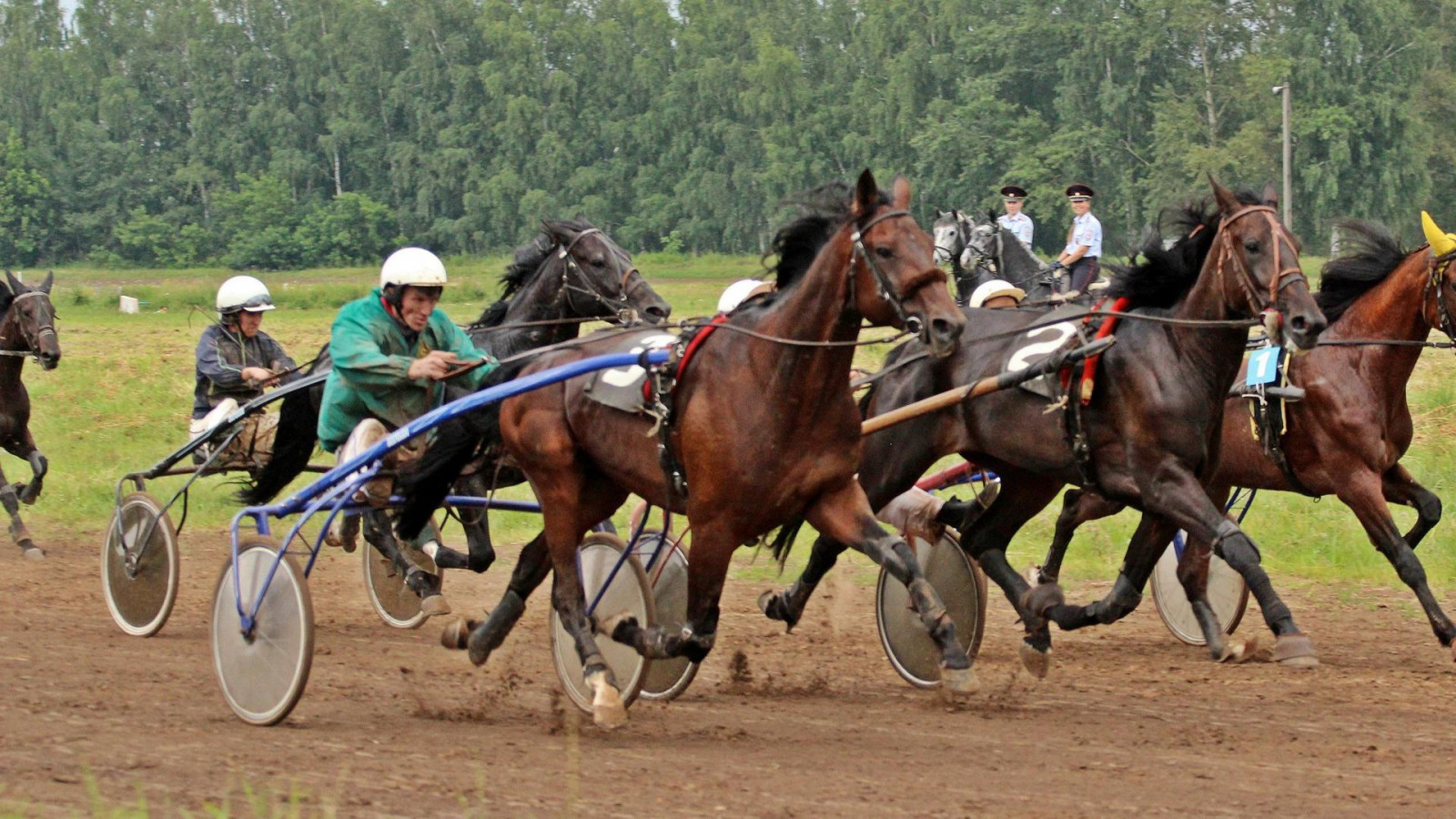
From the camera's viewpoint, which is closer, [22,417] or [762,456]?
[762,456]

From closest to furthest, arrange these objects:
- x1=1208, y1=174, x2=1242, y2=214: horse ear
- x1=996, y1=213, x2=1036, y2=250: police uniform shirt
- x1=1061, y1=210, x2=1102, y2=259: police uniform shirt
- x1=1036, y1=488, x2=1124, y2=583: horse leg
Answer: x1=1208, y1=174, x2=1242, y2=214: horse ear < x1=1036, y1=488, x2=1124, y2=583: horse leg < x1=1061, y1=210, x2=1102, y2=259: police uniform shirt < x1=996, y1=213, x2=1036, y2=250: police uniform shirt

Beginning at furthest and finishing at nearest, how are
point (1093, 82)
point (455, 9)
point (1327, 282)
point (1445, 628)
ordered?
point (455, 9) < point (1093, 82) < point (1327, 282) < point (1445, 628)

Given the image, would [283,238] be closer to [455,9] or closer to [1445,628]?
[455,9]

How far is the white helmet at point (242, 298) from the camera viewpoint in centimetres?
918

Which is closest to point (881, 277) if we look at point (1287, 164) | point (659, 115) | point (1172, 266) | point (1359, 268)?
point (1172, 266)

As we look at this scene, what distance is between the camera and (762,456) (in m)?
5.75

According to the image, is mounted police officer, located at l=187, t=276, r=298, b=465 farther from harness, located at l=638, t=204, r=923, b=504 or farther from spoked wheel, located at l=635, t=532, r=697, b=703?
harness, located at l=638, t=204, r=923, b=504

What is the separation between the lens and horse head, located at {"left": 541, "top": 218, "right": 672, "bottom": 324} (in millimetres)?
9047

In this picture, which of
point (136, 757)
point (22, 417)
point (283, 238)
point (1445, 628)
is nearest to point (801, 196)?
point (136, 757)

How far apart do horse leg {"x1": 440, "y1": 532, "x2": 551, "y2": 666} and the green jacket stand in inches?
32.7

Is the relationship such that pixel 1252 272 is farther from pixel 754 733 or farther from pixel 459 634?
pixel 459 634

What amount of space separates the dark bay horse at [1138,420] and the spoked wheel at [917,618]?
0.20m

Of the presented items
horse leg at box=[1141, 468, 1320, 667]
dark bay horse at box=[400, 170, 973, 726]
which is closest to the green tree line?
horse leg at box=[1141, 468, 1320, 667]

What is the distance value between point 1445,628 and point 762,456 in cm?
339
